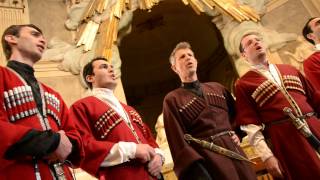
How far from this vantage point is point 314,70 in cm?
297

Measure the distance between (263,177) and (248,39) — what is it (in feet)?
4.46

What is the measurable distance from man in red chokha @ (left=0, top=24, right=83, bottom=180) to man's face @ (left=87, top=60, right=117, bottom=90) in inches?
21.8

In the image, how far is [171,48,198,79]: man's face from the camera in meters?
2.65

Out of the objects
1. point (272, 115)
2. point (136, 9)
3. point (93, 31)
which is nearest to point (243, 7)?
point (136, 9)

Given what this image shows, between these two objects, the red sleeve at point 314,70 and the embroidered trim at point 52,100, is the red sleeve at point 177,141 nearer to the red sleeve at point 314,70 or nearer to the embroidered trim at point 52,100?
the embroidered trim at point 52,100

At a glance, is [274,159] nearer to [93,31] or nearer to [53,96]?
[53,96]

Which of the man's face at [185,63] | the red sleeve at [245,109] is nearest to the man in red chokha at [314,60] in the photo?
the red sleeve at [245,109]

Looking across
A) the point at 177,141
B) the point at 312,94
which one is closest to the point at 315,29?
the point at 312,94

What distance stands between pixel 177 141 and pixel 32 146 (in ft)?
3.34

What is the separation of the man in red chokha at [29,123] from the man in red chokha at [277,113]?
1.25 meters

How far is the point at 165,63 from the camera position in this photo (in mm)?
9375

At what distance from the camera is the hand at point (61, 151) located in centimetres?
174

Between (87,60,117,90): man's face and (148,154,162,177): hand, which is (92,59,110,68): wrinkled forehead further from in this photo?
(148,154,162,177): hand

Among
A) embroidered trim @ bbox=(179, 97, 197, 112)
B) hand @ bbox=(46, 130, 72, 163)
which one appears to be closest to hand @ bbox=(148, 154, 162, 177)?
embroidered trim @ bbox=(179, 97, 197, 112)
